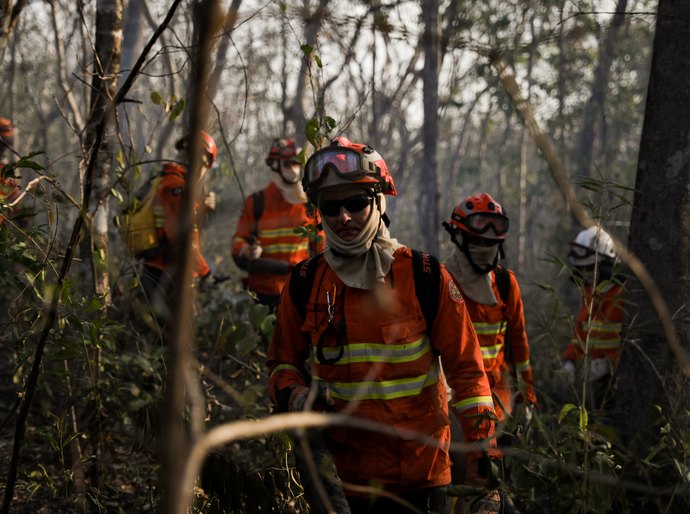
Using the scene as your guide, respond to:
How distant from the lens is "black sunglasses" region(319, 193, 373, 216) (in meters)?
3.11

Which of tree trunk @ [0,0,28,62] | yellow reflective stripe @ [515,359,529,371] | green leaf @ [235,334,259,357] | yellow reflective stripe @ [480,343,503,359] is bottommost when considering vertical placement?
yellow reflective stripe @ [515,359,529,371]

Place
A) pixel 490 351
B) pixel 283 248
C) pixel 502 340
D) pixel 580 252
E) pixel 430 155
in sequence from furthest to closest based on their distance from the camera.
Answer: pixel 430 155 → pixel 283 248 → pixel 580 252 → pixel 502 340 → pixel 490 351

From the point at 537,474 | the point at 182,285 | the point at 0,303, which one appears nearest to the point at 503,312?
the point at 537,474

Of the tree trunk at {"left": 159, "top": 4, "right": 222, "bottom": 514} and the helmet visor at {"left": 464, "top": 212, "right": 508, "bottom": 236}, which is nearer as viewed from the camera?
the tree trunk at {"left": 159, "top": 4, "right": 222, "bottom": 514}

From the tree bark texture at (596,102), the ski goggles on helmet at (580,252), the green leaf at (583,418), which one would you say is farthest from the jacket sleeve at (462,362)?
the tree bark texture at (596,102)

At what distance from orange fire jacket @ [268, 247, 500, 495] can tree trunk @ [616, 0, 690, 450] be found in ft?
5.89

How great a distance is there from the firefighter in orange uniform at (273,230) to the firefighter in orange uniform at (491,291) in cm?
273

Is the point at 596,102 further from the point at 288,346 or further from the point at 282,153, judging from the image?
the point at 288,346

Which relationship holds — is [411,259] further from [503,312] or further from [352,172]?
[503,312]

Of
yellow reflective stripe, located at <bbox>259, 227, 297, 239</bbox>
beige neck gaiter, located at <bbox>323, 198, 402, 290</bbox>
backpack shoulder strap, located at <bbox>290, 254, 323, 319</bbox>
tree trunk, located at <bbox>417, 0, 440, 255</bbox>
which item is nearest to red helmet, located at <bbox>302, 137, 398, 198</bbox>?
beige neck gaiter, located at <bbox>323, 198, 402, 290</bbox>

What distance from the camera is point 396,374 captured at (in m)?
2.91

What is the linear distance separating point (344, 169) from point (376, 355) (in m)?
0.79

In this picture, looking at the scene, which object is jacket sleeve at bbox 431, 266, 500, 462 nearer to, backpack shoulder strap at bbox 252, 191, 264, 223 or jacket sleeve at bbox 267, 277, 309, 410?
jacket sleeve at bbox 267, 277, 309, 410

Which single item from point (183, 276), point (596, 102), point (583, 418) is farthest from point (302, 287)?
point (596, 102)
